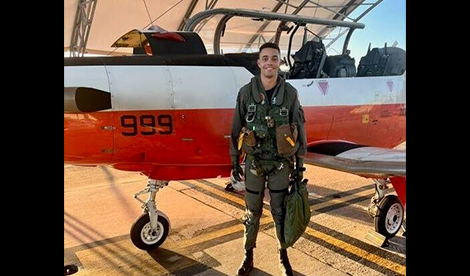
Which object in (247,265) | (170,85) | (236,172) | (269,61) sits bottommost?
(247,265)

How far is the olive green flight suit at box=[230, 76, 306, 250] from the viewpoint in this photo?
277 cm

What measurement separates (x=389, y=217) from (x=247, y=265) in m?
1.87

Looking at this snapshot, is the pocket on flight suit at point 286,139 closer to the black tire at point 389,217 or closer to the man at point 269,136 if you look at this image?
the man at point 269,136

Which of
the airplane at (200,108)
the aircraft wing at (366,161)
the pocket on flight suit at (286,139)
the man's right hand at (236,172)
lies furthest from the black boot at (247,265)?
the aircraft wing at (366,161)

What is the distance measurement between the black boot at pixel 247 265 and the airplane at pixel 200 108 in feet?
2.91

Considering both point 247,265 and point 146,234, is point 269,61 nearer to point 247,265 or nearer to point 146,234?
point 247,265

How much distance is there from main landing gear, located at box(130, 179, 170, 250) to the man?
1122 mm

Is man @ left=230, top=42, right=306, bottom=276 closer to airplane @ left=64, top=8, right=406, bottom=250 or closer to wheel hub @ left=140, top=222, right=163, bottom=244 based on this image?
airplane @ left=64, top=8, right=406, bottom=250

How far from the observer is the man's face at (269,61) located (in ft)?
8.95

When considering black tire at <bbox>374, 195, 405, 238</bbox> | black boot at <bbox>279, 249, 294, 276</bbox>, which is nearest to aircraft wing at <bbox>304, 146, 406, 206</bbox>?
black tire at <bbox>374, 195, 405, 238</bbox>

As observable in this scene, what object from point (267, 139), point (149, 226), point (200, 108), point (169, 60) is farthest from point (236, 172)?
point (149, 226)

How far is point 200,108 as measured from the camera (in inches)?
122
